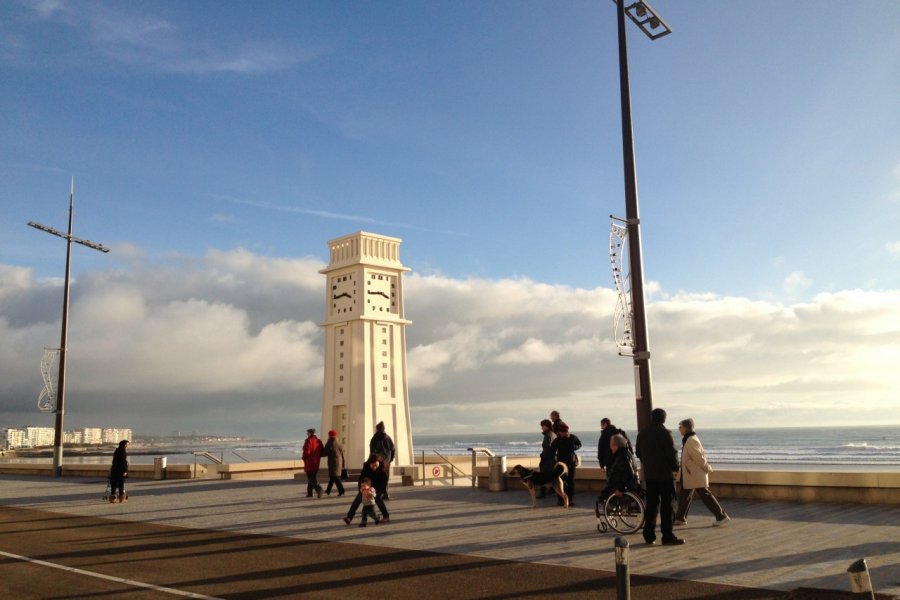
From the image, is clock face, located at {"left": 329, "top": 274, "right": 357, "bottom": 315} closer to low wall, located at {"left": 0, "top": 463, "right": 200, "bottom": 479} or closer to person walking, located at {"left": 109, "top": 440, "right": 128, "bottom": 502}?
low wall, located at {"left": 0, "top": 463, "right": 200, "bottom": 479}

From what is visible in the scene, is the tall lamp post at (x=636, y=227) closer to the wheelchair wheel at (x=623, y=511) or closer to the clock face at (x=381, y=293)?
the wheelchair wheel at (x=623, y=511)

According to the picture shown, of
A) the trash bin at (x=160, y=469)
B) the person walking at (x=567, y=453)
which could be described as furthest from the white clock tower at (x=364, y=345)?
the person walking at (x=567, y=453)

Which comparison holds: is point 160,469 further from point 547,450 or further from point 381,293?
point 547,450

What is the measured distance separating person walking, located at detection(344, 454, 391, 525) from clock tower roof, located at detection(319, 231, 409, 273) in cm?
1423

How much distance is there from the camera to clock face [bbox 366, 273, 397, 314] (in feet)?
92.3

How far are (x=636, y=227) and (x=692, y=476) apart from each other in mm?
4221

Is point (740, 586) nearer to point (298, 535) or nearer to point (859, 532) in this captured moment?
point (859, 532)

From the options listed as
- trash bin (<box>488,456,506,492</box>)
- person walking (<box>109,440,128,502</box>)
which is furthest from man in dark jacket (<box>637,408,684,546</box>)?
person walking (<box>109,440,128,502</box>)

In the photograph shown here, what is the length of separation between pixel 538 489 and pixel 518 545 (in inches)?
272

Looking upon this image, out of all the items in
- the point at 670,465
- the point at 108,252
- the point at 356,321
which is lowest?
the point at 670,465

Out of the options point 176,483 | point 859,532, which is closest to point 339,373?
point 176,483

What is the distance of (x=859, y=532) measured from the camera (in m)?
10.4

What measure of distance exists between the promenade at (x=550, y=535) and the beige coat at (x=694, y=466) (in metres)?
0.72

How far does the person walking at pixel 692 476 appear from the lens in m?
11.3
